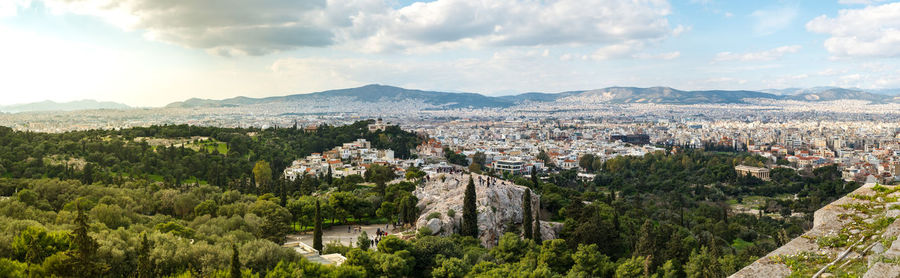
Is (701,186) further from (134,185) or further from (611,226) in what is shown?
(134,185)

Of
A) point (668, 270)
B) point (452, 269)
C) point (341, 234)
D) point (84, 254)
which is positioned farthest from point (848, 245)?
A: point (341, 234)

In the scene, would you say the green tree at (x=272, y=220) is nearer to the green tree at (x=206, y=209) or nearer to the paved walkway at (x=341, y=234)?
the paved walkway at (x=341, y=234)

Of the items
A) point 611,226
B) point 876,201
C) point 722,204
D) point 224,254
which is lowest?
point 722,204

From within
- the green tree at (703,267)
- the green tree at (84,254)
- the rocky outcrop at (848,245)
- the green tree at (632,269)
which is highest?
the rocky outcrop at (848,245)

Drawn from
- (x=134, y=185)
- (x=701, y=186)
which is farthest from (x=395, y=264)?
(x=701, y=186)

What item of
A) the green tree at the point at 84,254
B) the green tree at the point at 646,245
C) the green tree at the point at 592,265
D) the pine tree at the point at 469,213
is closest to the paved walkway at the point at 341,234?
the pine tree at the point at 469,213

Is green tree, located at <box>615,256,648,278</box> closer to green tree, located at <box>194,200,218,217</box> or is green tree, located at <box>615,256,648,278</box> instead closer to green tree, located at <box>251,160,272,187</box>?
green tree, located at <box>194,200,218,217</box>

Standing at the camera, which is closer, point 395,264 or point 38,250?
point 38,250
